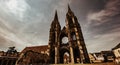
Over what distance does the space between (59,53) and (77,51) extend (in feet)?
21.4

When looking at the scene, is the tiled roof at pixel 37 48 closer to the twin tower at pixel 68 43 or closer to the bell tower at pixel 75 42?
the twin tower at pixel 68 43

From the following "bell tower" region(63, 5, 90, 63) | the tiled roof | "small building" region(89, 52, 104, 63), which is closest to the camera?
"bell tower" region(63, 5, 90, 63)

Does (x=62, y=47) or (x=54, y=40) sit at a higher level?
(x=54, y=40)

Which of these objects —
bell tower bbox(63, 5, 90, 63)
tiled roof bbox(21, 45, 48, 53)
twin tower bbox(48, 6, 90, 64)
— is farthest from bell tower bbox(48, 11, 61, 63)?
tiled roof bbox(21, 45, 48, 53)

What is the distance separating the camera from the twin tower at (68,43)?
34.5 meters

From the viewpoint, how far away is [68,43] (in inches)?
1506

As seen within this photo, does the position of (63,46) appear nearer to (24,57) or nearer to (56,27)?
(56,27)

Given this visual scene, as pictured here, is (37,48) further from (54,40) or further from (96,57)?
(96,57)

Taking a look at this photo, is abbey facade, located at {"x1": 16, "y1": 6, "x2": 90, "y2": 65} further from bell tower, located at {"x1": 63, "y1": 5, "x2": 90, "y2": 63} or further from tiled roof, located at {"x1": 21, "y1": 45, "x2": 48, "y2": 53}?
tiled roof, located at {"x1": 21, "y1": 45, "x2": 48, "y2": 53}

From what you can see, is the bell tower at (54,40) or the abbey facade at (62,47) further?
the bell tower at (54,40)

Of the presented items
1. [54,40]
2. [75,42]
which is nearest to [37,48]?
[54,40]

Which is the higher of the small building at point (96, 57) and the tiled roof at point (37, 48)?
the tiled roof at point (37, 48)

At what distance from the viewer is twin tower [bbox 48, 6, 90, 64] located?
34469 mm

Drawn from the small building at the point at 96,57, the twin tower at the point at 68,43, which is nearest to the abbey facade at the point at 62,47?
the twin tower at the point at 68,43
